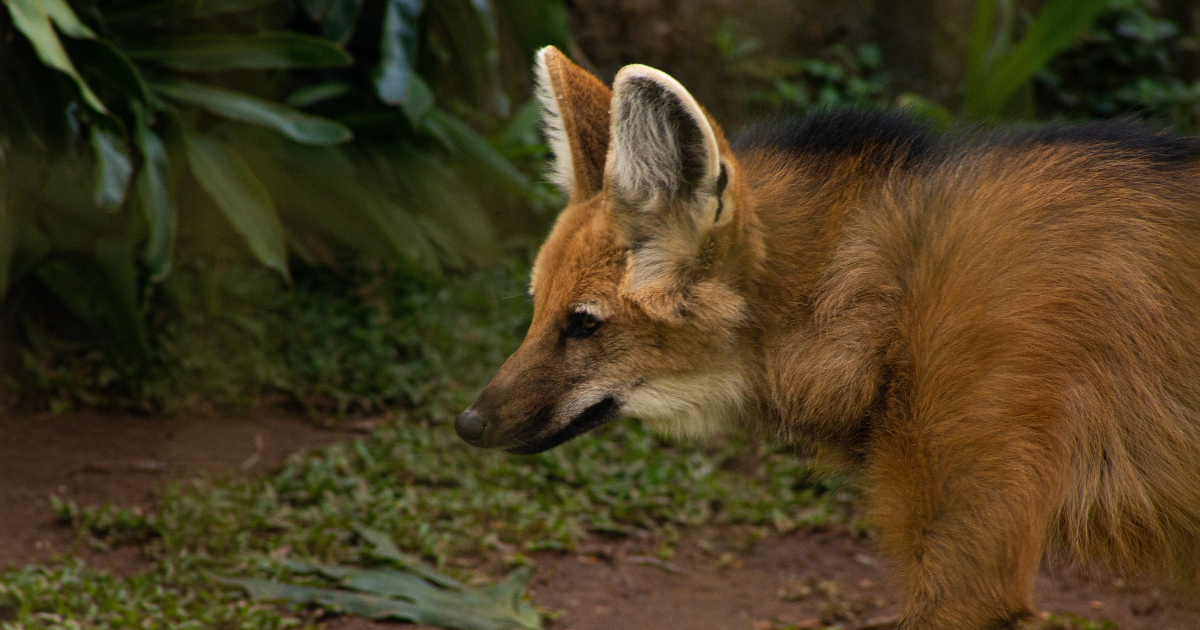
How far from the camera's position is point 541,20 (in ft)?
15.2

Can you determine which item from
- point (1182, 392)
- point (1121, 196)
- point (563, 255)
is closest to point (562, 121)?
point (563, 255)

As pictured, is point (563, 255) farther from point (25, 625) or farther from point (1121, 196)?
point (25, 625)

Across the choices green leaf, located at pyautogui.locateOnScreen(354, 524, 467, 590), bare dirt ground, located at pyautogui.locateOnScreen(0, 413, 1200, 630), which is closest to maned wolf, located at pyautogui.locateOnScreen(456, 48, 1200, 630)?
green leaf, located at pyautogui.locateOnScreen(354, 524, 467, 590)

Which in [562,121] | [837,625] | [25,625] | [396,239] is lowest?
[837,625]

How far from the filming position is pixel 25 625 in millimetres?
2615

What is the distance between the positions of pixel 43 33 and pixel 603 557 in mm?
2684

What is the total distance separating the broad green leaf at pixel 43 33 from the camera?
3.24 m

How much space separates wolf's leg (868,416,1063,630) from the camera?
185cm

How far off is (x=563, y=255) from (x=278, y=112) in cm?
224

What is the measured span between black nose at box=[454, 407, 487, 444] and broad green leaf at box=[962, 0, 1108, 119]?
12.8 ft

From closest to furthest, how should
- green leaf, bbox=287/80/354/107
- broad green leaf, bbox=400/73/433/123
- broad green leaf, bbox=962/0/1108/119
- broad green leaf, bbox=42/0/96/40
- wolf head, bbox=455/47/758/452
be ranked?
wolf head, bbox=455/47/758/452, broad green leaf, bbox=42/0/96/40, broad green leaf, bbox=400/73/433/123, green leaf, bbox=287/80/354/107, broad green leaf, bbox=962/0/1108/119

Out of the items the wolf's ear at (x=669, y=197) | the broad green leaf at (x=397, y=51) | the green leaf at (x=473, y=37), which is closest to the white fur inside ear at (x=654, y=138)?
the wolf's ear at (x=669, y=197)

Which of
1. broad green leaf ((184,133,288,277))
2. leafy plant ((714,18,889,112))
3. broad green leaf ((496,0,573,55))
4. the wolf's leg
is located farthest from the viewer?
leafy plant ((714,18,889,112))

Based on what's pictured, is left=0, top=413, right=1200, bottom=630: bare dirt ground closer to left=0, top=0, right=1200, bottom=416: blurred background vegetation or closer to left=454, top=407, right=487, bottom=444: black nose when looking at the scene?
left=0, top=0, right=1200, bottom=416: blurred background vegetation
